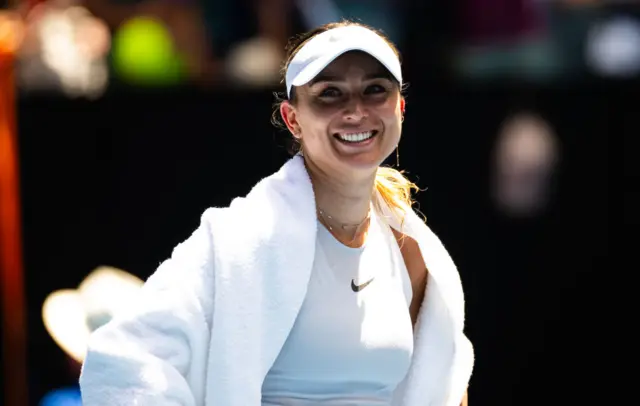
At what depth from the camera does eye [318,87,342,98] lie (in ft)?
7.14

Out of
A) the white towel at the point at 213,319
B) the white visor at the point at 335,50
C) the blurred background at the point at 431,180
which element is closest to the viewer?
the white towel at the point at 213,319

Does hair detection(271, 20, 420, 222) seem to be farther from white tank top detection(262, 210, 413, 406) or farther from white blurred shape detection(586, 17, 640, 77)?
white blurred shape detection(586, 17, 640, 77)

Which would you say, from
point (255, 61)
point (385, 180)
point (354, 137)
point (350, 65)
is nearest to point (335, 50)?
point (350, 65)

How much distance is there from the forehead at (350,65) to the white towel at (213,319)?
248 mm

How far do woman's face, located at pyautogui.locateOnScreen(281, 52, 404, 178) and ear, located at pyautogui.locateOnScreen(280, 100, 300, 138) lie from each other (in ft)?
0.17

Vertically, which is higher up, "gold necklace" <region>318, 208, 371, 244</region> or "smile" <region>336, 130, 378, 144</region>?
"smile" <region>336, 130, 378, 144</region>

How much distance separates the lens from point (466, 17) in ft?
16.0

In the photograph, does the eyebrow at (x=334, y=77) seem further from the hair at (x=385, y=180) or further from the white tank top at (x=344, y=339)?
the white tank top at (x=344, y=339)

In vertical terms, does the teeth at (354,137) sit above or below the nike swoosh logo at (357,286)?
above

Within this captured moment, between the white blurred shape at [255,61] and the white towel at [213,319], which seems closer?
the white towel at [213,319]

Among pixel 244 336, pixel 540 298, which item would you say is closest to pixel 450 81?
pixel 540 298

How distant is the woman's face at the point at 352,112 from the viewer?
2.16 m

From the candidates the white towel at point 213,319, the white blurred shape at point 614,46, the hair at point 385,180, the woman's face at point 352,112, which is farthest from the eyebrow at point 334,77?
the white blurred shape at point 614,46

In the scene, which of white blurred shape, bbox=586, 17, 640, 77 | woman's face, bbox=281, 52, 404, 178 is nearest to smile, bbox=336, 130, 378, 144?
woman's face, bbox=281, 52, 404, 178
